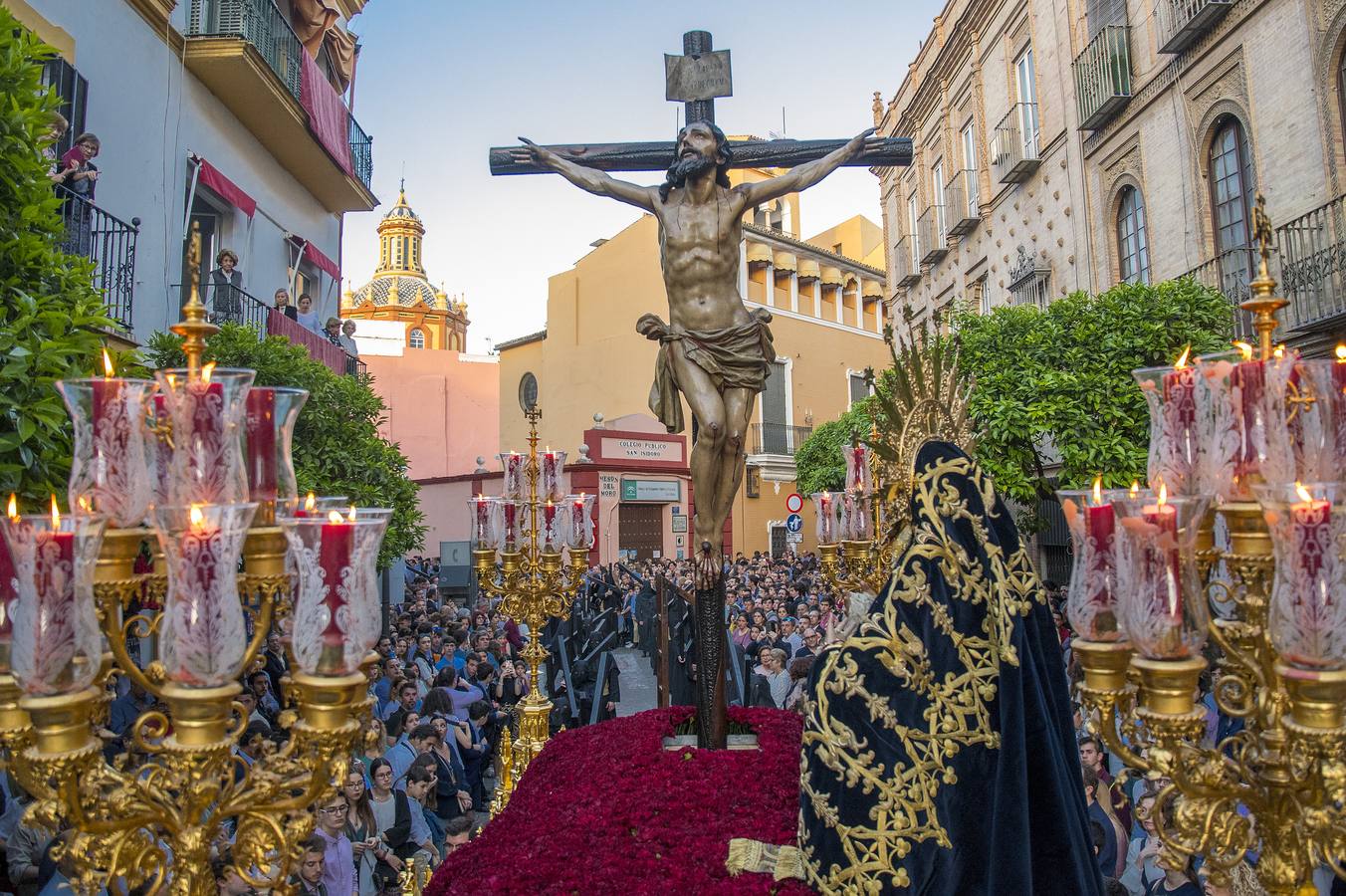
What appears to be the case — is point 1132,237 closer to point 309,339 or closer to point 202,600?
point 309,339

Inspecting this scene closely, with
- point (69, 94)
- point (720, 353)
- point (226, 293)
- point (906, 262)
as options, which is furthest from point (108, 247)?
point (906, 262)

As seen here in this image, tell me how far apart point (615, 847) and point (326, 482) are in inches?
348

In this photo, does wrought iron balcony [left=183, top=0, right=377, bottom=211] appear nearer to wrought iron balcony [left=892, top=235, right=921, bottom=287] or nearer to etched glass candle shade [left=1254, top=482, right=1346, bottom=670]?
etched glass candle shade [left=1254, top=482, right=1346, bottom=670]

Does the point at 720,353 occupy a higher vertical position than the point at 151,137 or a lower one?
lower

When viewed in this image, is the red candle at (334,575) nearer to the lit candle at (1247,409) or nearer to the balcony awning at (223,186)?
the lit candle at (1247,409)

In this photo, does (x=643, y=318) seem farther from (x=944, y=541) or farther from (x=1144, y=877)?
(x=1144, y=877)

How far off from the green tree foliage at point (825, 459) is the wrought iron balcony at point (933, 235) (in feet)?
14.4

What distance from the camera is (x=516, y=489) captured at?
7406mm

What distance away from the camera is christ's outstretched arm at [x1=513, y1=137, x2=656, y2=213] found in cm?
574

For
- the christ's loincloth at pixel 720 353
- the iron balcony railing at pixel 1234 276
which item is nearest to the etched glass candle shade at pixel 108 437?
the christ's loincloth at pixel 720 353

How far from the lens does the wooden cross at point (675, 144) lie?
5898 millimetres

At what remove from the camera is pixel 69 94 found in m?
10.1

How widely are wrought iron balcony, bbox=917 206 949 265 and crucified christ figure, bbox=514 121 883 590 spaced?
1981cm

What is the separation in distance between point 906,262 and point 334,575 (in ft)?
92.3
